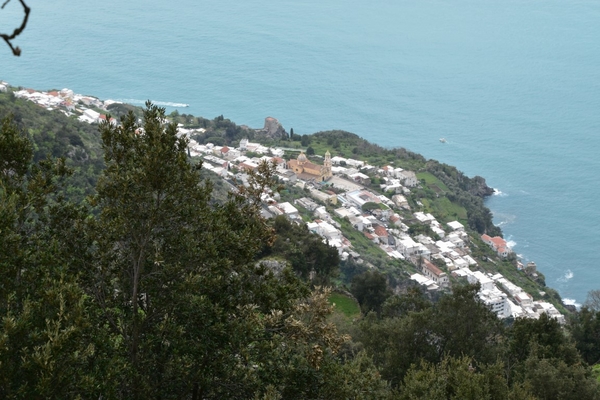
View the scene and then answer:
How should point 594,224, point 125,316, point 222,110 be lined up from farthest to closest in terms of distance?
point 222,110 → point 594,224 → point 125,316

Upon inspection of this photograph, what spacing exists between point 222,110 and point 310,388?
69.0 meters

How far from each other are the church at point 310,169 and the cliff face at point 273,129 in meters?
9.83

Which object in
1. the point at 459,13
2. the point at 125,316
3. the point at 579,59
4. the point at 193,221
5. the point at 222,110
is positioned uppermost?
the point at 459,13

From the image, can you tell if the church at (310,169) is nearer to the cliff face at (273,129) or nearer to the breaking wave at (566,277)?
the cliff face at (273,129)

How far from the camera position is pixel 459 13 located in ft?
374

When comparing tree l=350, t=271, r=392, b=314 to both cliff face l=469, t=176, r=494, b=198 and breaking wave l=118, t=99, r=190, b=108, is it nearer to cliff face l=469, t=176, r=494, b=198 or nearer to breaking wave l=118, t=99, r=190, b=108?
cliff face l=469, t=176, r=494, b=198

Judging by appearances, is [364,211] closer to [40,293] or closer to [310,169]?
[310,169]

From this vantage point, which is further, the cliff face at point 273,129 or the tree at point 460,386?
the cliff face at point 273,129

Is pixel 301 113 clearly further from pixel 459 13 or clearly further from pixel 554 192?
pixel 459 13

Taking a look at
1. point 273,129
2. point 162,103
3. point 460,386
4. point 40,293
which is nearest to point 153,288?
point 40,293

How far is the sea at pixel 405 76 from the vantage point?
60.7 metres

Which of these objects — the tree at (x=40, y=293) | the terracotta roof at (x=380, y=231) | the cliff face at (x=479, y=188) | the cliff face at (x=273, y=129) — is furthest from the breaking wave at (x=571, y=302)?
the tree at (x=40, y=293)

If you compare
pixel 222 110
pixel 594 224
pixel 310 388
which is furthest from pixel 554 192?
pixel 310 388

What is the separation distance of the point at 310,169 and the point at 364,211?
783 centimetres
